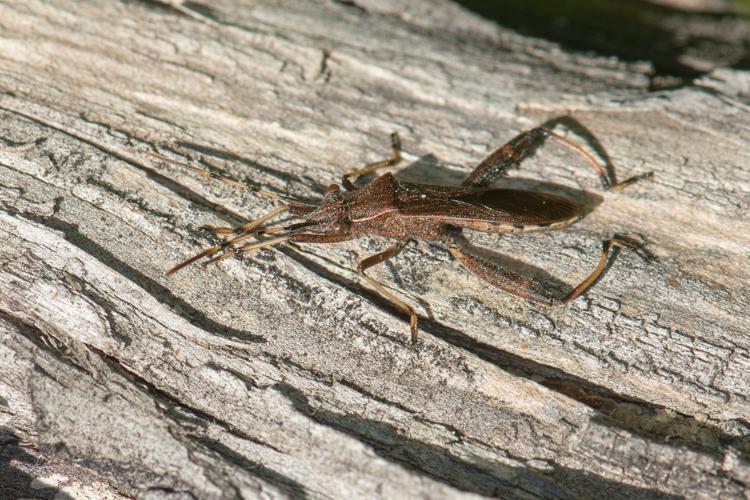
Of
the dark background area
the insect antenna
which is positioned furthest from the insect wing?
the dark background area

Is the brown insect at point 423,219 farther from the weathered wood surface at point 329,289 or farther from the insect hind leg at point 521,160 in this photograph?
the weathered wood surface at point 329,289

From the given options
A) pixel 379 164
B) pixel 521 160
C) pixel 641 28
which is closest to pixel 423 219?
pixel 379 164

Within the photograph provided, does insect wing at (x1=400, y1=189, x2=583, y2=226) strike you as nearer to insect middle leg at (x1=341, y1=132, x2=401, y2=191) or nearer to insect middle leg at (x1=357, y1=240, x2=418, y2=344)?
insect middle leg at (x1=357, y1=240, x2=418, y2=344)

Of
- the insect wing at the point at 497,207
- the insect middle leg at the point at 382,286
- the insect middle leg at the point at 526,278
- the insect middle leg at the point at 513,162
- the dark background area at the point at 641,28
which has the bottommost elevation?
the insect middle leg at the point at 382,286

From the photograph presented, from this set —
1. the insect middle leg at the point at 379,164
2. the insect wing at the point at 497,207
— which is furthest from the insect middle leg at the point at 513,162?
the insect middle leg at the point at 379,164

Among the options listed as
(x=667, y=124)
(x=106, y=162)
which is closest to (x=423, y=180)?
(x=667, y=124)

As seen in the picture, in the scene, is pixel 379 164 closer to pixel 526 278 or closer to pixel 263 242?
pixel 263 242
